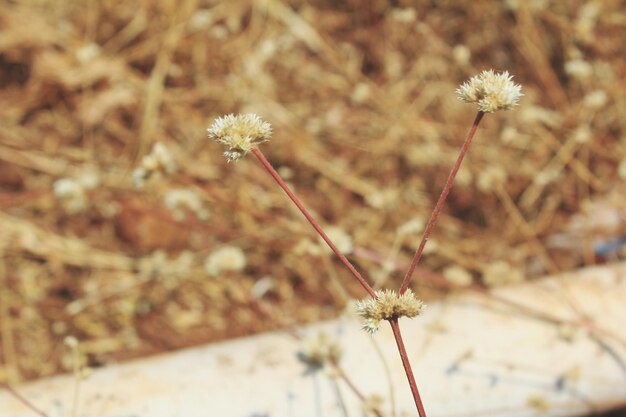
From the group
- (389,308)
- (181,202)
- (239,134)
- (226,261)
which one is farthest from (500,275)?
(239,134)

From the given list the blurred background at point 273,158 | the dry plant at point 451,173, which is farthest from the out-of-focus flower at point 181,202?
the dry plant at point 451,173

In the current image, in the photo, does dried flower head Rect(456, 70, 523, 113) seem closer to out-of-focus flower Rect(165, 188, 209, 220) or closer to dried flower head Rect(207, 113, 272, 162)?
dried flower head Rect(207, 113, 272, 162)

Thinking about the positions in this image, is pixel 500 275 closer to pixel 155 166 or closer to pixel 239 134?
pixel 155 166

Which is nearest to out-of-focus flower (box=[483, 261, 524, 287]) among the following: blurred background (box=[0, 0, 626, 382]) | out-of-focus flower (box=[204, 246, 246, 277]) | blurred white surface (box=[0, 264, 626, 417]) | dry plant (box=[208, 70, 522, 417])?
blurred background (box=[0, 0, 626, 382])

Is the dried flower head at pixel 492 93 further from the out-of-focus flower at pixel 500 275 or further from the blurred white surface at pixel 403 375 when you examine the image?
the out-of-focus flower at pixel 500 275

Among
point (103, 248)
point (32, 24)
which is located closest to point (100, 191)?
point (103, 248)

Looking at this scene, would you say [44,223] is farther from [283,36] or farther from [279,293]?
[283,36]

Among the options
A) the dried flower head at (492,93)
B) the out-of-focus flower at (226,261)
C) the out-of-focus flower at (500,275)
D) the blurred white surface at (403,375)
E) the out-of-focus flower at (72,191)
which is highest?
the out-of-focus flower at (72,191)
